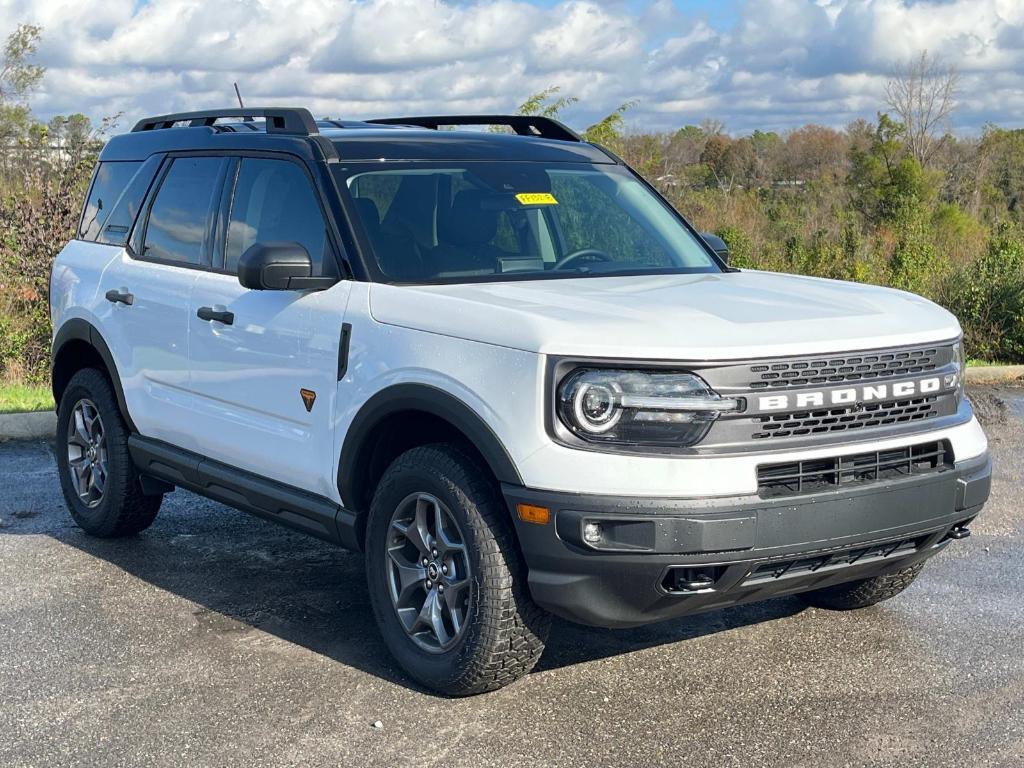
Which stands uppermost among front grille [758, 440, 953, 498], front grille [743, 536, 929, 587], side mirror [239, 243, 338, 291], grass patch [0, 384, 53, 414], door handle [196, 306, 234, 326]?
side mirror [239, 243, 338, 291]

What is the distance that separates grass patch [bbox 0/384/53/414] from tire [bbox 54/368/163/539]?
284 centimetres

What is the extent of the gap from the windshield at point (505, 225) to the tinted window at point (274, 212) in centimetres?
21

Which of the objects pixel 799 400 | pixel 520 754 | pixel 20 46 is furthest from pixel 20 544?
pixel 20 46

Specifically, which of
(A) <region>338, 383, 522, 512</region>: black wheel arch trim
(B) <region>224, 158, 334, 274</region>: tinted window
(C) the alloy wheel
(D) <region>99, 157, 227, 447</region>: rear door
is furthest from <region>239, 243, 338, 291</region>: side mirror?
(C) the alloy wheel

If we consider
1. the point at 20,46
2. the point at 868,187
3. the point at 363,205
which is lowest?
the point at 868,187

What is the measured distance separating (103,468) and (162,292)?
1217 millimetres

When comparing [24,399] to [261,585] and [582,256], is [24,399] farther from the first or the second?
[582,256]

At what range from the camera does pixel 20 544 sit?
21.3ft

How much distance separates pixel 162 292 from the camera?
5.76m

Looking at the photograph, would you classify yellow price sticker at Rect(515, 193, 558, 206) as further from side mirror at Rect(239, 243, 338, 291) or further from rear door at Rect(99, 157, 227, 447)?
rear door at Rect(99, 157, 227, 447)

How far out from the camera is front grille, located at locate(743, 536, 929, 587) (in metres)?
4.01

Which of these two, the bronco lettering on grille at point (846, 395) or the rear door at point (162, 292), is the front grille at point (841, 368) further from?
the rear door at point (162, 292)

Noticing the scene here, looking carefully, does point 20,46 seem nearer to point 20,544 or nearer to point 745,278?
point 20,544

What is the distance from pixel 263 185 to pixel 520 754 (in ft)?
8.84
